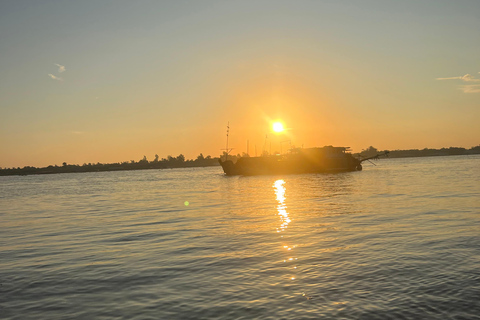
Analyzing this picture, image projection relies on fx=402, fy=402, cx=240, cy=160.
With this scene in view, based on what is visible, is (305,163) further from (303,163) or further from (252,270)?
(252,270)

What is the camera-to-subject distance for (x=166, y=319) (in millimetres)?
8055

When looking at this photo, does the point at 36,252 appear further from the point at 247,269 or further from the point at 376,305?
the point at 376,305

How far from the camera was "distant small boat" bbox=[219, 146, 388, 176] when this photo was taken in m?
116

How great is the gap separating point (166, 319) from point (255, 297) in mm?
2108

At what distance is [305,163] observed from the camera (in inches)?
4616

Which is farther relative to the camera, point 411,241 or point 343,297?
point 411,241

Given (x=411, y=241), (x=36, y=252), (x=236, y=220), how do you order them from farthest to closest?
(x=236, y=220) < (x=36, y=252) < (x=411, y=241)

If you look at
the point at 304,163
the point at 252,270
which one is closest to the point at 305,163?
the point at 304,163

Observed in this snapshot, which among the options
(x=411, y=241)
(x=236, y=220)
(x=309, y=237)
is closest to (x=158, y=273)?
(x=309, y=237)

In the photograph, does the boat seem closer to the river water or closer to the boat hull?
the boat hull

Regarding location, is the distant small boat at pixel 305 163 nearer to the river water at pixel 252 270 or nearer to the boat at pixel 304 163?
the boat at pixel 304 163

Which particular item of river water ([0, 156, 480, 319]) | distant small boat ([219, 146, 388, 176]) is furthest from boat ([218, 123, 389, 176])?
river water ([0, 156, 480, 319])

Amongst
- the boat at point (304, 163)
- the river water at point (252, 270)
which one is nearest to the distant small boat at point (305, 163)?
the boat at point (304, 163)

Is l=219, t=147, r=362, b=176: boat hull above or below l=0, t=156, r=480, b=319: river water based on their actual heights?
above
